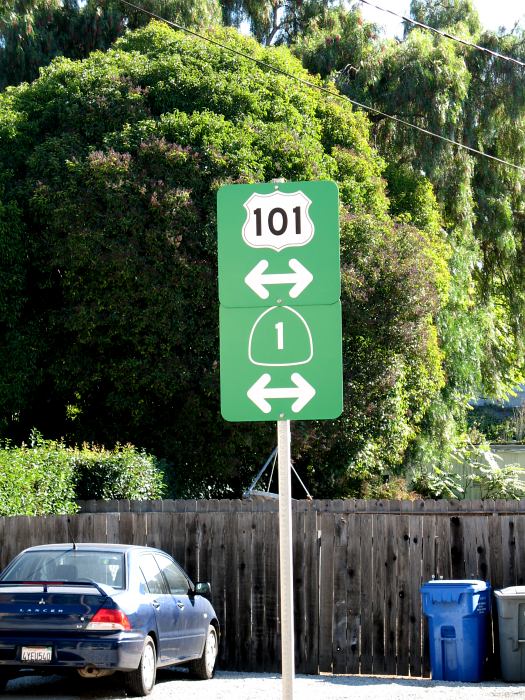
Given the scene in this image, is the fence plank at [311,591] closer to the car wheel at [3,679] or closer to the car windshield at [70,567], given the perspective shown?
the car windshield at [70,567]

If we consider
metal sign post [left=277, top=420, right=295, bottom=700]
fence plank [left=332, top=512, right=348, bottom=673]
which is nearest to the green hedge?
fence plank [left=332, top=512, right=348, bottom=673]

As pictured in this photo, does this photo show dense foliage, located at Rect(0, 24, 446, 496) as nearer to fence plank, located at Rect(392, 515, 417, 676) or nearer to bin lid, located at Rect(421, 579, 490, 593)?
fence plank, located at Rect(392, 515, 417, 676)

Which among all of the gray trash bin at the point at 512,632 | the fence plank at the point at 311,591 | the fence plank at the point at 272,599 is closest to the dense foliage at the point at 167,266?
the fence plank at the point at 272,599

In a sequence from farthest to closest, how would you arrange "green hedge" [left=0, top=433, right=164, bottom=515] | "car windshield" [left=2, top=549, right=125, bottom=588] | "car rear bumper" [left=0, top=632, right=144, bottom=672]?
"green hedge" [left=0, top=433, right=164, bottom=515] < "car windshield" [left=2, top=549, right=125, bottom=588] < "car rear bumper" [left=0, top=632, right=144, bottom=672]

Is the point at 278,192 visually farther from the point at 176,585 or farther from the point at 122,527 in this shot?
the point at 122,527

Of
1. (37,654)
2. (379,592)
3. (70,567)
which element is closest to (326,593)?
(379,592)

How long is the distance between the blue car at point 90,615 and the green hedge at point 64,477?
4.29m

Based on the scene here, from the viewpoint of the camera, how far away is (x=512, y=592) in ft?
39.8

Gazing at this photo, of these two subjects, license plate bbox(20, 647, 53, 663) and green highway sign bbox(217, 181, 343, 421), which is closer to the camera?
green highway sign bbox(217, 181, 343, 421)

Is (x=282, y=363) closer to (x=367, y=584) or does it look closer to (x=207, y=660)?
(x=207, y=660)

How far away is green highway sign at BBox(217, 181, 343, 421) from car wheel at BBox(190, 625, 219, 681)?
8.18 m

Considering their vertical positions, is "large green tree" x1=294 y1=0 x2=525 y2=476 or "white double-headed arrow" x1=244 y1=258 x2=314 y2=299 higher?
"large green tree" x1=294 y1=0 x2=525 y2=476

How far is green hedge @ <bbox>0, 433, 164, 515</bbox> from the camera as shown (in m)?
15.7

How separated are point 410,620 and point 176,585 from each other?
3085 mm
